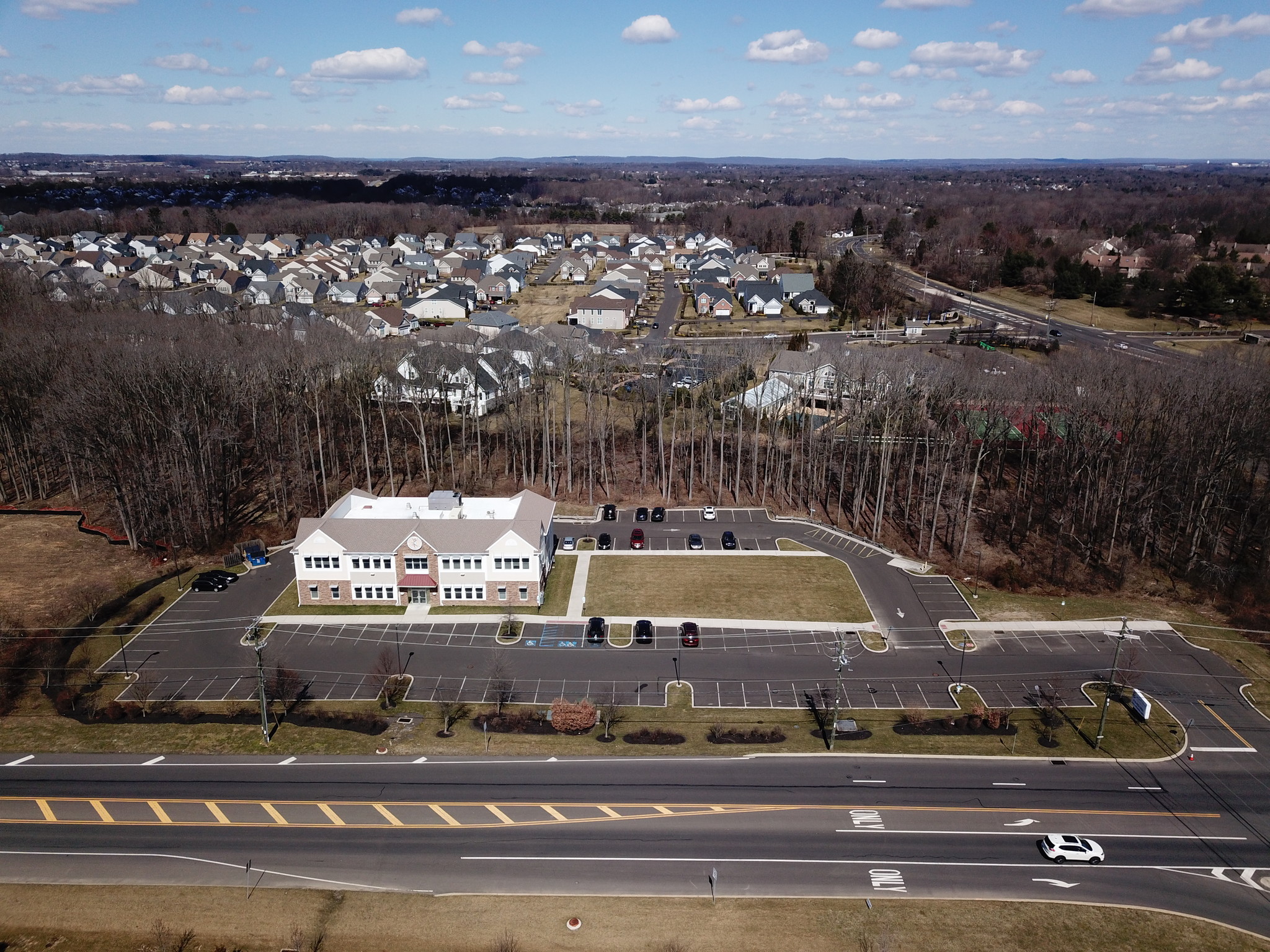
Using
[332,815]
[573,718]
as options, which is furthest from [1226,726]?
[332,815]

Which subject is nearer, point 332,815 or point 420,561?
point 332,815

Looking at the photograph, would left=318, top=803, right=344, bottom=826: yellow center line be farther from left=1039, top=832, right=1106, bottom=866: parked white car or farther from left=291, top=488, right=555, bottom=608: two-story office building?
left=1039, top=832, right=1106, bottom=866: parked white car

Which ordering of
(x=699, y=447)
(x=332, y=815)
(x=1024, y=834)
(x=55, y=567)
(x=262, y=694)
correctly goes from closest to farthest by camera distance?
1. (x=1024, y=834)
2. (x=332, y=815)
3. (x=262, y=694)
4. (x=55, y=567)
5. (x=699, y=447)

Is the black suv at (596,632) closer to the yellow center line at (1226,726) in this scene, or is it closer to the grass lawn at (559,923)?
the grass lawn at (559,923)

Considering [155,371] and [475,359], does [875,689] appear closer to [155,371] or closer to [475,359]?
[475,359]

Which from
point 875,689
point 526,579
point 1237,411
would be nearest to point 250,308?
point 526,579

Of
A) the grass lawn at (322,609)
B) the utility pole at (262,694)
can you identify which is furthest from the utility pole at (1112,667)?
the grass lawn at (322,609)

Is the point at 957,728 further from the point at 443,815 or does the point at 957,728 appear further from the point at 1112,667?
the point at 443,815
